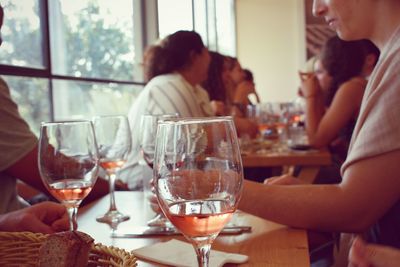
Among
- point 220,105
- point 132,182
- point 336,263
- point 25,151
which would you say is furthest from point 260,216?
point 220,105

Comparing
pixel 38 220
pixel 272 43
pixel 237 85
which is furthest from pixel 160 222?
pixel 272 43

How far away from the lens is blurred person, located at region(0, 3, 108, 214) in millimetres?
1359

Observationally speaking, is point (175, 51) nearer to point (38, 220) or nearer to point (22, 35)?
point (22, 35)

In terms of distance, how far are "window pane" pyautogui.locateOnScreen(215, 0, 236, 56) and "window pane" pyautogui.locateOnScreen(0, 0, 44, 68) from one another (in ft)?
11.8

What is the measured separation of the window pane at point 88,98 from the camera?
98.6 inches

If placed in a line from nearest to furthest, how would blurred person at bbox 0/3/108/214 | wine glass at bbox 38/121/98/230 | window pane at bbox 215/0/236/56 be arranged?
wine glass at bbox 38/121/98/230
blurred person at bbox 0/3/108/214
window pane at bbox 215/0/236/56

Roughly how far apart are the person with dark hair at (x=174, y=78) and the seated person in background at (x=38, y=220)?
121 centimetres

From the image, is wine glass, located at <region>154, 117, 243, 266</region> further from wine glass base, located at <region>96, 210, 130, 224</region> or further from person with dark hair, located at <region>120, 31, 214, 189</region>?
person with dark hair, located at <region>120, 31, 214, 189</region>

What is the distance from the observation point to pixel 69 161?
84cm

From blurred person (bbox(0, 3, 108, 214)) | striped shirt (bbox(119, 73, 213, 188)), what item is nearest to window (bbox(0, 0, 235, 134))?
striped shirt (bbox(119, 73, 213, 188))

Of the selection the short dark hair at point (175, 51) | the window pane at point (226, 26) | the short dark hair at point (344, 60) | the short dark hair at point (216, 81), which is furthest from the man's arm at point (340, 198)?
the window pane at point (226, 26)

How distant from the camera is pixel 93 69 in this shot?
114 inches

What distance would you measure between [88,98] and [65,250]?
241cm

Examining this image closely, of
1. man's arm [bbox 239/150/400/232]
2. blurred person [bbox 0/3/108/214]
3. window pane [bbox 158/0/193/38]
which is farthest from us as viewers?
window pane [bbox 158/0/193/38]
